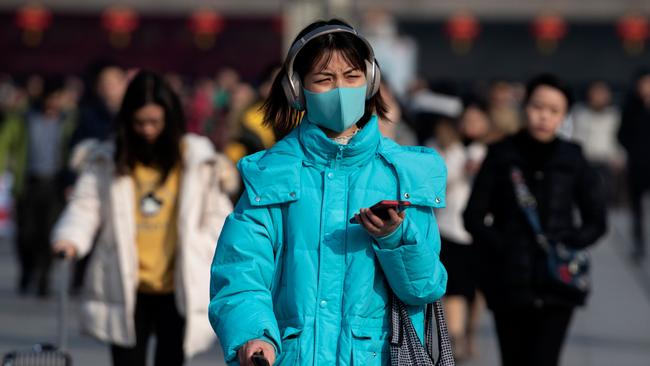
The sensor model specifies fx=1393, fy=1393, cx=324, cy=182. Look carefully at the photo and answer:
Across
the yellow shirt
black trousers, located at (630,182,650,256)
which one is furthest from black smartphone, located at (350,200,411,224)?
black trousers, located at (630,182,650,256)

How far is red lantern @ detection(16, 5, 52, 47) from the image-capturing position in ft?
122

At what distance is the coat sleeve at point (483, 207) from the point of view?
20.8 feet

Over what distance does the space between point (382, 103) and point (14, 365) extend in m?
2.30

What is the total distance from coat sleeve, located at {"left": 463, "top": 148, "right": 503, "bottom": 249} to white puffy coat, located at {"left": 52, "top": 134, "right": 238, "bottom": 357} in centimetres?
111

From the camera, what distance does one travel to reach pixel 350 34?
376cm

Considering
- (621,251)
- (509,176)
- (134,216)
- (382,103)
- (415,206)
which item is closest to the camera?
(415,206)

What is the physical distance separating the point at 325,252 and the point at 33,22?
113ft

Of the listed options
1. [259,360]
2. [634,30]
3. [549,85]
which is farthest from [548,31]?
[259,360]

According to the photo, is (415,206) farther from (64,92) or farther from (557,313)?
(64,92)

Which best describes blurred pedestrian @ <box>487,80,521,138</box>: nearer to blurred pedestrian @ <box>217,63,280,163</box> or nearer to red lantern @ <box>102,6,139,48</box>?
blurred pedestrian @ <box>217,63,280,163</box>

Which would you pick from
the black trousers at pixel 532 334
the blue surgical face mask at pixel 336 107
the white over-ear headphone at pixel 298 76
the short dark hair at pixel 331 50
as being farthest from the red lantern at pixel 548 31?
the blue surgical face mask at pixel 336 107

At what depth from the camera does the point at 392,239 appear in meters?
3.58

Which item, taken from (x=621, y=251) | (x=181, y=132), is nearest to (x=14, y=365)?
(x=181, y=132)

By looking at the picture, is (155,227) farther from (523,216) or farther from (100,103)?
Result: (100,103)
